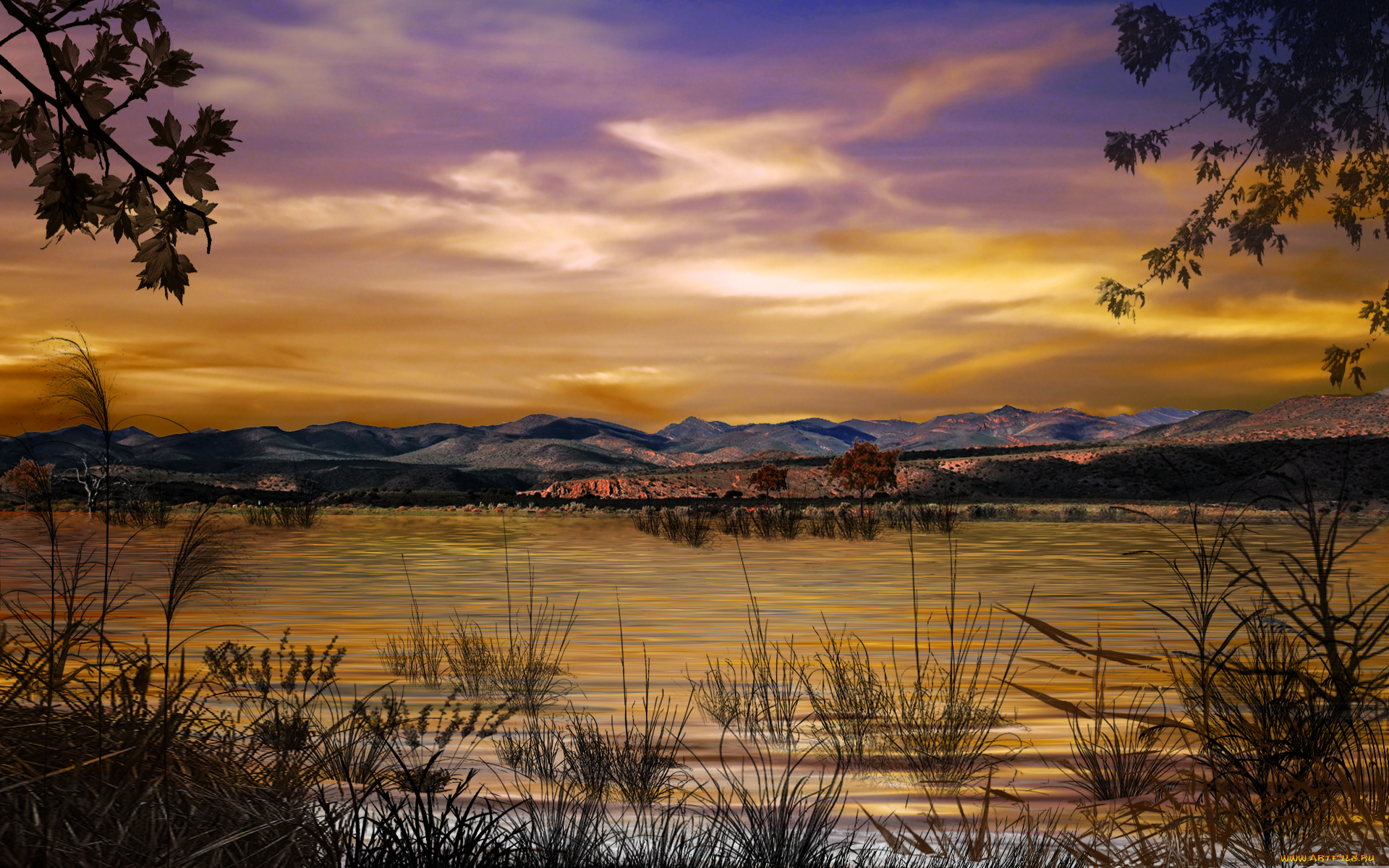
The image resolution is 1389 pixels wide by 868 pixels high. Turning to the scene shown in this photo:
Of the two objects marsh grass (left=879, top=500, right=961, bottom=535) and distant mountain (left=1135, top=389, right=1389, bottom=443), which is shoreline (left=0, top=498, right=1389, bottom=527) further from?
distant mountain (left=1135, top=389, right=1389, bottom=443)

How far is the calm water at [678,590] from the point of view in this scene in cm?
796

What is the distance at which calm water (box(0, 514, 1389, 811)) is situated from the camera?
26.1 ft

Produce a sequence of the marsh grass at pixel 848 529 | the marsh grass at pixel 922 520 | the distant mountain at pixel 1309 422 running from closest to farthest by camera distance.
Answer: the marsh grass at pixel 848 529, the marsh grass at pixel 922 520, the distant mountain at pixel 1309 422

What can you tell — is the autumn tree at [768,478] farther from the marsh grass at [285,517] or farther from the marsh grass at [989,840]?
the marsh grass at [989,840]

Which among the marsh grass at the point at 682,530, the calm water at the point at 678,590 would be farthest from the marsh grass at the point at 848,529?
the marsh grass at the point at 682,530

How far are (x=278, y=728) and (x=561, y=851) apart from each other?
4.11 feet

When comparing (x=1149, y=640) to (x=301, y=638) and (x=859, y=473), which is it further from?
(x=859, y=473)

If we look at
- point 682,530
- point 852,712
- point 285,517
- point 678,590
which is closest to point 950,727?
point 852,712

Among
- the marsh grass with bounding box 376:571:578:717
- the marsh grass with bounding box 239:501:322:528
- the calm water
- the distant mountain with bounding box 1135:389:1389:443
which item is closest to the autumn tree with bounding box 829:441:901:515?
the calm water

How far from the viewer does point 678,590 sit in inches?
506

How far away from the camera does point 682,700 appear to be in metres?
6.61

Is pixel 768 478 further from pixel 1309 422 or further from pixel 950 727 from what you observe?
pixel 1309 422

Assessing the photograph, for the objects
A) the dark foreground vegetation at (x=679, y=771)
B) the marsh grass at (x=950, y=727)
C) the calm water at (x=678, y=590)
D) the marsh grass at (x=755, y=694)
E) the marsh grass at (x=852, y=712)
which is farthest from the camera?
the calm water at (x=678, y=590)

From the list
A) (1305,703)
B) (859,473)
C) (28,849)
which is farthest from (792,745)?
(859,473)
